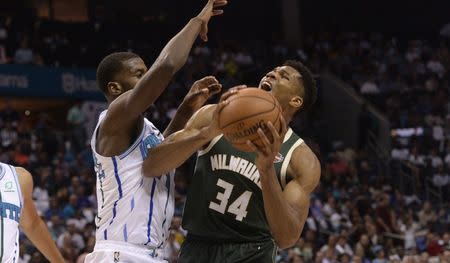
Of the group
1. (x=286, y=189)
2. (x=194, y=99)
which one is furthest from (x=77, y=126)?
(x=286, y=189)

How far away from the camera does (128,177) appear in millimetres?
4699

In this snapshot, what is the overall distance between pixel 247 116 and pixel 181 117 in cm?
127

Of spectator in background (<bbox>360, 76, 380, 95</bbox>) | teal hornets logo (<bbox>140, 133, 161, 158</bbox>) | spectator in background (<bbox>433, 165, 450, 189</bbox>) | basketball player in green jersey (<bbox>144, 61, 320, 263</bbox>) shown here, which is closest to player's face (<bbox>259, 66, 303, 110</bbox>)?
basketball player in green jersey (<bbox>144, 61, 320, 263</bbox>)

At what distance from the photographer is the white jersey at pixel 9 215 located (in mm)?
5027

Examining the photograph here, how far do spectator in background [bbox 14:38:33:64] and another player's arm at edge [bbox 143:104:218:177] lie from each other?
16.3 metres

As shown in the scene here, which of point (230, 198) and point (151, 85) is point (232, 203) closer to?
point (230, 198)

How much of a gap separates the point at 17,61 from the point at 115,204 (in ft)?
53.4

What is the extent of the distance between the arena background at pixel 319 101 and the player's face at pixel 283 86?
8.17 metres

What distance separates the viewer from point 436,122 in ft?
70.3

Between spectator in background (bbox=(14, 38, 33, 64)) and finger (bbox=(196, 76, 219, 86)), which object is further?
spectator in background (bbox=(14, 38, 33, 64))

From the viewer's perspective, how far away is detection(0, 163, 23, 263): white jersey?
5027 millimetres

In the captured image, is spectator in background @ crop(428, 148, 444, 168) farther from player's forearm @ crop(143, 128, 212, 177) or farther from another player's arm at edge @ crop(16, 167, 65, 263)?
Answer: player's forearm @ crop(143, 128, 212, 177)

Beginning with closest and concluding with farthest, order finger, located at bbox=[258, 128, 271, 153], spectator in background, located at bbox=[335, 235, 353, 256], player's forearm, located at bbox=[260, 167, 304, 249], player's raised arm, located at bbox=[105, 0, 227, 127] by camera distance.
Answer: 1. finger, located at bbox=[258, 128, 271, 153]
2. player's forearm, located at bbox=[260, 167, 304, 249]
3. player's raised arm, located at bbox=[105, 0, 227, 127]
4. spectator in background, located at bbox=[335, 235, 353, 256]

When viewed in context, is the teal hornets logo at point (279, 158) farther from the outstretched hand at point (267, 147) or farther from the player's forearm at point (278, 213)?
the outstretched hand at point (267, 147)
